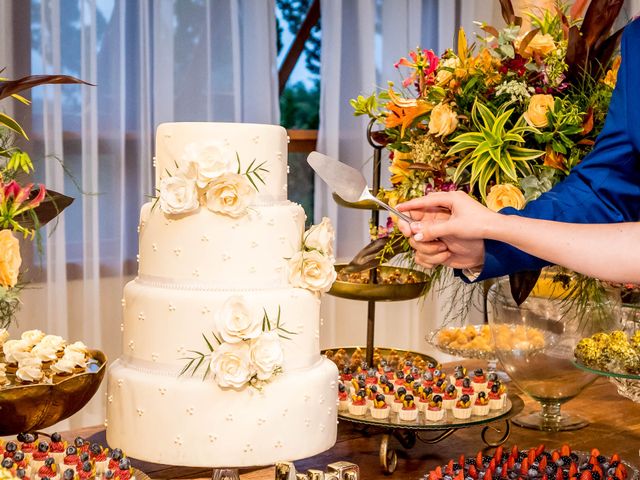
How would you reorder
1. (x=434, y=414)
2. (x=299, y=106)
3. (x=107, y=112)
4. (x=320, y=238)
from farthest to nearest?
1. (x=299, y=106)
2. (x=107, y=112)
3. (x=434, y=414)
4. (x=320, y=238)

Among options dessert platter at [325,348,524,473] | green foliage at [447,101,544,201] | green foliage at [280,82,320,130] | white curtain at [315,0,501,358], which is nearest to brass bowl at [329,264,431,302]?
dessert platter at [325,348,524,473]

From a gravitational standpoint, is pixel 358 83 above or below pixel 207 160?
above

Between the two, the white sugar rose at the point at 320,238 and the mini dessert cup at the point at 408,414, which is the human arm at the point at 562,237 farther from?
the mini dessert cup at the point at 408,414

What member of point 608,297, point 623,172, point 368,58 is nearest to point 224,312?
point 623,172

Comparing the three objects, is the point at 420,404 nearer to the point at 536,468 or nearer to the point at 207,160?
the point at 536,468

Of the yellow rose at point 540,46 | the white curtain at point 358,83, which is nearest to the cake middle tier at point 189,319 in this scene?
the yellow rose at point 540,46

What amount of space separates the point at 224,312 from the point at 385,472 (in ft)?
1.66

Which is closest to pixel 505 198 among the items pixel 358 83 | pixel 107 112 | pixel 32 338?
pixel 32 338

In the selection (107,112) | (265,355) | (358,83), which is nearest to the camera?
(265,355)

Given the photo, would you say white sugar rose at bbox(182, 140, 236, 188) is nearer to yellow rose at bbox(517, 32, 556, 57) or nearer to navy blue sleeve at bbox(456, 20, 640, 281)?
navy blue sleeve at bbox(456, 20, 640, 281)

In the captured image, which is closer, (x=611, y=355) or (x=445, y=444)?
(x=611, y=355)

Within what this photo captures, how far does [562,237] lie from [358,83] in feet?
9.84

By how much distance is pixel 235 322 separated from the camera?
131 cm

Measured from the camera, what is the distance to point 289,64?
14.2ft
